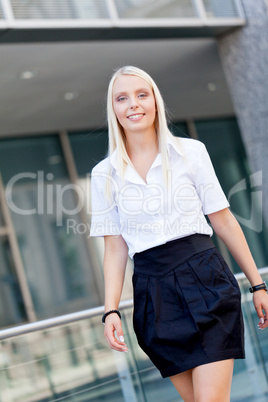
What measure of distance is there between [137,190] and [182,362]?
1.97ft

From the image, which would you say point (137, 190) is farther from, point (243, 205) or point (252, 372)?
point (243, 205)

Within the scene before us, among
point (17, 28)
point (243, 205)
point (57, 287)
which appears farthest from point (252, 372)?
point (243, 205)

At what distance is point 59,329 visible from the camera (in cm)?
326

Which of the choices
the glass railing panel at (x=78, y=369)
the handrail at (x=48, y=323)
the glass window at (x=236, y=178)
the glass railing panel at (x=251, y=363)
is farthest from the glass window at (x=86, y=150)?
the handrail at (x=48, y=323)

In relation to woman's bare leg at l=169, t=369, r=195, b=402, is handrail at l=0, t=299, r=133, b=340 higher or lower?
higher

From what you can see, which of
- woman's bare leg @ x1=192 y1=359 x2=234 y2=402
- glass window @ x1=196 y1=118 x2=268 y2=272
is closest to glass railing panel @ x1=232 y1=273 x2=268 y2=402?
woman's bare leg @ x1=192 y1=359 x2=234 y2=402

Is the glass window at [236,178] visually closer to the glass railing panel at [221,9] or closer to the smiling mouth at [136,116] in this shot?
the glass railing panel at [221,9]

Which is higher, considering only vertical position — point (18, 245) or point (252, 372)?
point (18, 245)

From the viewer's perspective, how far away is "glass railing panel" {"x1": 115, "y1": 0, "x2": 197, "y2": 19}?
22.4 ft

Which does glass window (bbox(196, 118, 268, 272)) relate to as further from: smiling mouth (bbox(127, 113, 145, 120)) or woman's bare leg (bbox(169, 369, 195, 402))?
woman's bare leg (bbox(169, 369, 195, 402))

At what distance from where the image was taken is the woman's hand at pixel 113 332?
2221 millimetres

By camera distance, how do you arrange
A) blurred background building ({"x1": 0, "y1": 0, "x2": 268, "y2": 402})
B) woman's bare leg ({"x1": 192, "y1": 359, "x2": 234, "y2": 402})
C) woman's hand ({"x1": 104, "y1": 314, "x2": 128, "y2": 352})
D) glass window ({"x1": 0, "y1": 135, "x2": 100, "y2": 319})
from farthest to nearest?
1. glass window ({"x1": 0, "y1": 135, "x2": 100, "y2": 319})
2. blurred background building ({"x1": 0, "y1": 0, "x2": 268, "y2": 402})
3. woman's hand ({"x1": 104, "y1": 314, "x2": 128, "y2": 352})
4. woman's bare leg ({"x1": 192, "y1": 359, "x2": 234, "y2": 402})

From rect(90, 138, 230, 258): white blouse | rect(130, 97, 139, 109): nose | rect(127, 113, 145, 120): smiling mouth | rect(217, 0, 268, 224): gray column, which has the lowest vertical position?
rect(90, 138, 230, 258): white blouse

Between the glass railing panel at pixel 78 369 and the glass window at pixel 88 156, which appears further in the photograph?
the glass window at pixel 88 156
